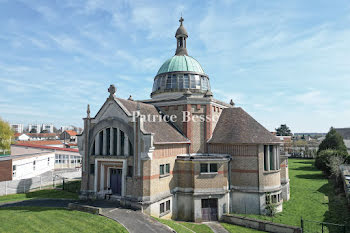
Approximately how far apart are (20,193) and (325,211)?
36.4 meters

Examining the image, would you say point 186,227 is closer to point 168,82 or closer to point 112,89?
point 112,89

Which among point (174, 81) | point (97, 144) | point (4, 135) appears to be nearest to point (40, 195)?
point (97, 144)

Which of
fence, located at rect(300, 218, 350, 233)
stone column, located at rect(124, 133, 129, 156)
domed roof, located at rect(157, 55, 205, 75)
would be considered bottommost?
fence, located at rect(300, 218, 350, 233)

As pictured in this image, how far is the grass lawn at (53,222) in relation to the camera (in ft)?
54.7

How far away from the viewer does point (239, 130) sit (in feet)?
87.6

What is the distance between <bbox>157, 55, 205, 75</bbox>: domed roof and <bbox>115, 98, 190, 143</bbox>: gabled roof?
321 inches

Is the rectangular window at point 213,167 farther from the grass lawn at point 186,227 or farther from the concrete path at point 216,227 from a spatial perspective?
the grass lawn at point 186,227

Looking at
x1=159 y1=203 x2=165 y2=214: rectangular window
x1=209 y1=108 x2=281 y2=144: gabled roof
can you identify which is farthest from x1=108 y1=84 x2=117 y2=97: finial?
x1=209 y1=108 x2=281 y2=144: gabled roof

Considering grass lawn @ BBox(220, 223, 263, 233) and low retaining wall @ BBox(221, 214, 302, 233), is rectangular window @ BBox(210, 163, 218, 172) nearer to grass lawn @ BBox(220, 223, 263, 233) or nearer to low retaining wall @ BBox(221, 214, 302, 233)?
low retaining wall @ BBox(221, 214, 302, 233)

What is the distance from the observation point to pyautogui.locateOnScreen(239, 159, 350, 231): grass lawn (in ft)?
73.4

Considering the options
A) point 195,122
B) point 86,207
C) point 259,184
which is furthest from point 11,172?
point 259,184

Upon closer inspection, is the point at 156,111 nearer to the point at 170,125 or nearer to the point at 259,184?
the point at 170,125

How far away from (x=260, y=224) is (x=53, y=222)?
17.2 metres

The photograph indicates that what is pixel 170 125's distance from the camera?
27453 millimetres
